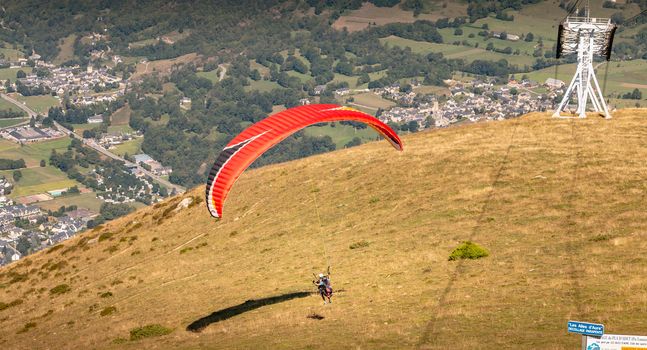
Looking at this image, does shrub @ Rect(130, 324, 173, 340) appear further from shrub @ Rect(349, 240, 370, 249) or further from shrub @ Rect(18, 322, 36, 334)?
shrub @ Rect(349, 240, 370, 249)

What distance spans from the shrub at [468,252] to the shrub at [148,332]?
1475 cm

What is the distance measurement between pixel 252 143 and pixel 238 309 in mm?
9133

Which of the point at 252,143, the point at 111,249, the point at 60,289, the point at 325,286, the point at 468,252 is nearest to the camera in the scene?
the point at 325,286

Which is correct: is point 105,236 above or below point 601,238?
below

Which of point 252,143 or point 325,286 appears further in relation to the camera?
point 252,143

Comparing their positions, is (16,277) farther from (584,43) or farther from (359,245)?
(584,43)

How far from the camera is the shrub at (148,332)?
47.5 m

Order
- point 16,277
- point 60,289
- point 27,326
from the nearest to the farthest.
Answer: point 27,326 → point 60,289 → point 16,277

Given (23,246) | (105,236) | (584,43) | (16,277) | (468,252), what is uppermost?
(584,43)

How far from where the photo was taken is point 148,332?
157 ft

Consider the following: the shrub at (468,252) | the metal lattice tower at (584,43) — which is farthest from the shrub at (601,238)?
Answer: the metal lattice tower at (584,43)

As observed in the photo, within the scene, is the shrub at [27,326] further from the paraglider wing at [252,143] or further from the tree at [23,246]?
the tree at [23,246]

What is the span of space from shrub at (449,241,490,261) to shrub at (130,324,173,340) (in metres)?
14.8

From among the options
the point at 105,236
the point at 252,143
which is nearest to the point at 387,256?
the point at 252,143
